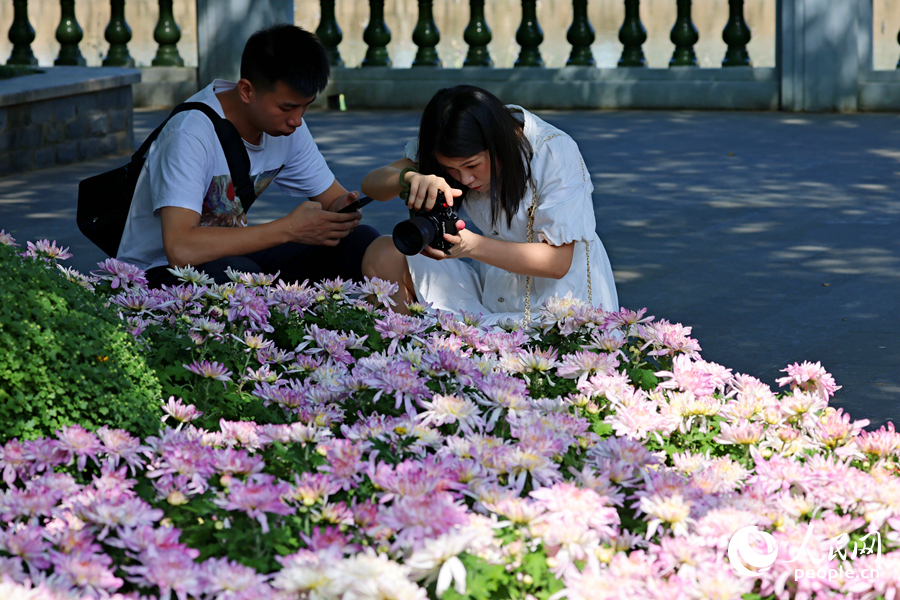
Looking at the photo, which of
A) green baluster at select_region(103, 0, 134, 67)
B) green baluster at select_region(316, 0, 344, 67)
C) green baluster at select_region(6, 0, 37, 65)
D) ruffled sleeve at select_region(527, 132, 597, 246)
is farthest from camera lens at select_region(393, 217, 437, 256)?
green baluster at select_region(103, 0, 134, 67)

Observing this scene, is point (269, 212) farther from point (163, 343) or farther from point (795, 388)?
point (795, 388)

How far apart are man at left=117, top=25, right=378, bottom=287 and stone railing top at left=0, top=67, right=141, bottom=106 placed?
4089 mm

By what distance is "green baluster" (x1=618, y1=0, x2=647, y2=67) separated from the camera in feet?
35.2

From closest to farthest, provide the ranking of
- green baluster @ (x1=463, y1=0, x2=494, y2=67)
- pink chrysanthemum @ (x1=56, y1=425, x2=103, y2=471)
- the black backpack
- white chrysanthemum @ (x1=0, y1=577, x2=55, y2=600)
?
white chrysanthemum @ (x1=0, y1=577, x2=55, y2=600)
pink chrysanthemum @ (x1=56, y1=425, x2=103, y2=471)
the black backpack
green baluster @ (x1=463, y1=0, x2=494, y2=67)

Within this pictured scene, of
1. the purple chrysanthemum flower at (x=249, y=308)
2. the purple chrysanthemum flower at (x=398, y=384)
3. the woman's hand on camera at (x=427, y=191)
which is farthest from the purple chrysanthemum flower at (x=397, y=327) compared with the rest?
the woman's hand on camera at (x=427, y=191)

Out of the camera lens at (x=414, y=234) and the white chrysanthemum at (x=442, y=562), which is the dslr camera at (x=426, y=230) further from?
the white chrysanthemum at (x=442, y=562)

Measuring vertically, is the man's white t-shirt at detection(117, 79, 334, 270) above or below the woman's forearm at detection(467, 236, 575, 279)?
above

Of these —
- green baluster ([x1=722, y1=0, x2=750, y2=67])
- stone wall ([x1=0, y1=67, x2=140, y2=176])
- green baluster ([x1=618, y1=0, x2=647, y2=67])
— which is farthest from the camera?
green baluster ([x1=618, y1=0, x2=647, y2=67])

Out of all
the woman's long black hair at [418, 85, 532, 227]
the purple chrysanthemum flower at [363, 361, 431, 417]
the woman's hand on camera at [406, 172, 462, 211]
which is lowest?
the purple chrysanthemum flower at [363, 361, 431, 417]

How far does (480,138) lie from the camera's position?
3.21m

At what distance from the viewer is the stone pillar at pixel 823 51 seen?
9586 millimetres

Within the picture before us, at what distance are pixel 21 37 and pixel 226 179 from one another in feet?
27.1

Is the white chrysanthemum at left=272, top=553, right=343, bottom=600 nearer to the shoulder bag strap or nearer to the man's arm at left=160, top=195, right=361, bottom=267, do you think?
the shoulder bag strap

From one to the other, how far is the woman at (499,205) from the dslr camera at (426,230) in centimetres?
3
